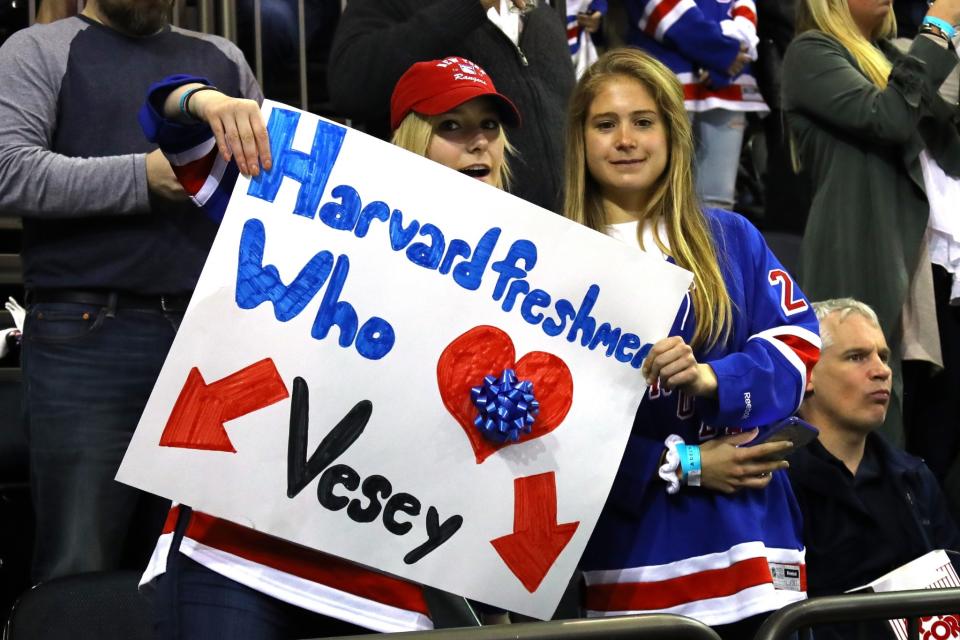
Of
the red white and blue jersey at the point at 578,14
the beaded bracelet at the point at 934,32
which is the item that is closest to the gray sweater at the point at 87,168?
the red white and blue jersey at the point at 578,14

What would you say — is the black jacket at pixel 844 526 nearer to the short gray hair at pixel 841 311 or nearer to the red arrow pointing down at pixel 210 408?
the short gray hair at pixel 841 311

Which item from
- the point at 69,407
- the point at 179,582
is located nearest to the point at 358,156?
the point at 179,582

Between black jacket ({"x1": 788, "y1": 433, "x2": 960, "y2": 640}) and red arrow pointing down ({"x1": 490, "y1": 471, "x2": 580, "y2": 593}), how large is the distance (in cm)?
139

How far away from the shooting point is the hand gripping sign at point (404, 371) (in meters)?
1.95

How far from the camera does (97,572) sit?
2.81m

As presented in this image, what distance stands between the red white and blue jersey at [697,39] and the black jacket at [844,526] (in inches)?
69.0

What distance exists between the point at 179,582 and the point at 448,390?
47 cm

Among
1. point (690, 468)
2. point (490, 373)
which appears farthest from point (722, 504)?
point (490, 373)

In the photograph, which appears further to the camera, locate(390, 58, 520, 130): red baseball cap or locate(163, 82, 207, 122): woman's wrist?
locate(390, 58, 520, 130): red baseball cap

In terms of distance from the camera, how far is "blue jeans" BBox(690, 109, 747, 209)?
4918 mm

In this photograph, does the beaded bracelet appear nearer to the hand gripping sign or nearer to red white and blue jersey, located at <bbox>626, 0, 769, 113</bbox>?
red white and blue jersey, located at <bbox>626, 0, 769, 113</bbox>

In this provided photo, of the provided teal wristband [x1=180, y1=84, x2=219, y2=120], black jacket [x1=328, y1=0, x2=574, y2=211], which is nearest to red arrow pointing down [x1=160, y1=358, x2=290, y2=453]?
teal wristband [x1=180, y1=84, x2=219, y2=120]

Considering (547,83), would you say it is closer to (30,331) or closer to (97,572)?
(30,331)

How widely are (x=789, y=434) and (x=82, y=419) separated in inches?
59.8
